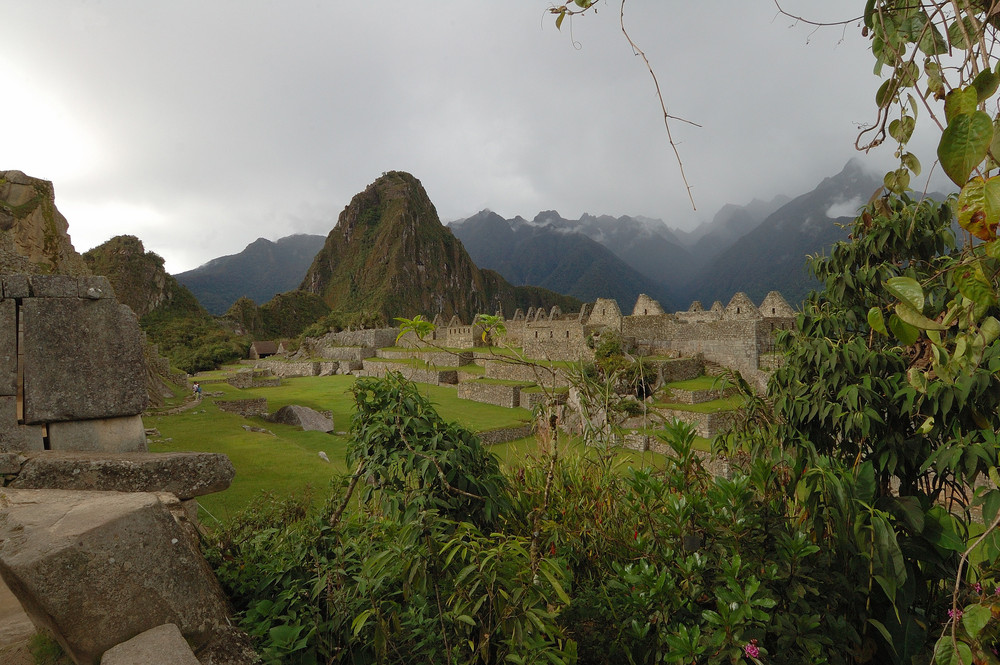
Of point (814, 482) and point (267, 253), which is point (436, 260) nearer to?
point (267, 253)

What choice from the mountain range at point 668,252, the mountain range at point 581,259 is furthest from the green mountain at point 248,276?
the mountain range at point 668,252

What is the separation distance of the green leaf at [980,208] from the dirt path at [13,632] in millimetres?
3815

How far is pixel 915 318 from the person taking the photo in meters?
0.89

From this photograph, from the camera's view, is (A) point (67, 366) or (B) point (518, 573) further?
(A) point (67, 366)

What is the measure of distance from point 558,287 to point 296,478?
3876 inches

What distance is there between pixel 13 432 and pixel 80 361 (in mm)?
622

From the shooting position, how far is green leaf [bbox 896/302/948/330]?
0.85 metres

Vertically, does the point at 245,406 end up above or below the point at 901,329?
below

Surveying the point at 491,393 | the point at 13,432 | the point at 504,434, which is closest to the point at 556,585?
the point at 13,432

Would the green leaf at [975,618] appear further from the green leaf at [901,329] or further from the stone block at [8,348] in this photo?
the stone block at [8,348]

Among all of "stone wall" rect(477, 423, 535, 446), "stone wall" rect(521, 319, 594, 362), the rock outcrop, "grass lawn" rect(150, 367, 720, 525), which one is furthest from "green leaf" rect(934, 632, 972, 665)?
"stone wall" rect(521, 319, 594, 362)

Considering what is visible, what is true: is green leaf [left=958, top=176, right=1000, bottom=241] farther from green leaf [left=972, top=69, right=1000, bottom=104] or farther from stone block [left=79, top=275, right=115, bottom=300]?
stone block [left=79, top=275, right=115, bottom=300]

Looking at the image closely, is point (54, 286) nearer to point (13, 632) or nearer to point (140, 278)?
point (13, 632)

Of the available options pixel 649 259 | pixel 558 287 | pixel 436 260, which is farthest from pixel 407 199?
pixel 649 259
